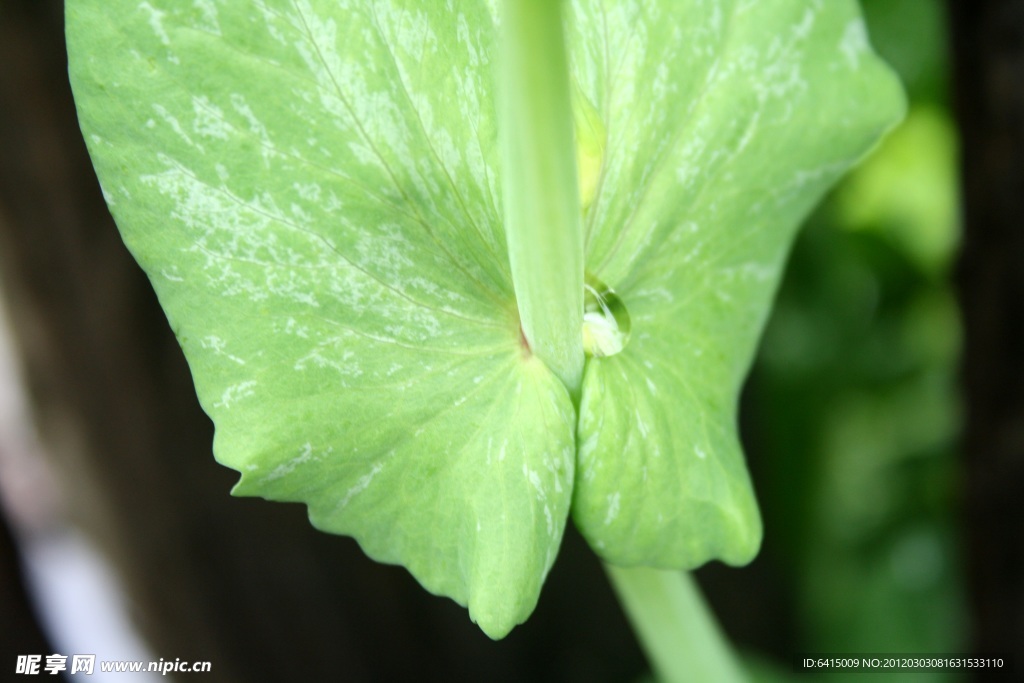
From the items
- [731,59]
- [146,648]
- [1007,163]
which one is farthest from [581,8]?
[146,648]

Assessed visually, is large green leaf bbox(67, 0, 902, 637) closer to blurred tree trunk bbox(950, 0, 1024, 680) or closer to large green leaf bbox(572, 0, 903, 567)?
large green leaf bbox(572, 0, 903, 567)

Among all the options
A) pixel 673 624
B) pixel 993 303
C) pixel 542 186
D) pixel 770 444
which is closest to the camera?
pixel 542 186

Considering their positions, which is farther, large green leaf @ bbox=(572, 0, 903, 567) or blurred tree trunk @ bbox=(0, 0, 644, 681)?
blurred tree trunk @ bbox=(0, 0, 644, 681)

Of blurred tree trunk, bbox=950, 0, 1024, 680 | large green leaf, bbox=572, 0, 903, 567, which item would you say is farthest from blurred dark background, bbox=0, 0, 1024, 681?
large green leaf, bbox=572, 0, 903, 567

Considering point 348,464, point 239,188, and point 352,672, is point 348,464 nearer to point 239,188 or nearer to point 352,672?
point 239,188

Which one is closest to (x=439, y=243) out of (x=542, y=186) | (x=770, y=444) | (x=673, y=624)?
(x=542, y=186)

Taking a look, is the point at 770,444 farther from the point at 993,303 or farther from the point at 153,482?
the point at 153,482

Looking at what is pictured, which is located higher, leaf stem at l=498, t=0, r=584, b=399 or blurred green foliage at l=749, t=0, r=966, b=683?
leaf stem at l=498, t=0, r=584, b=399
